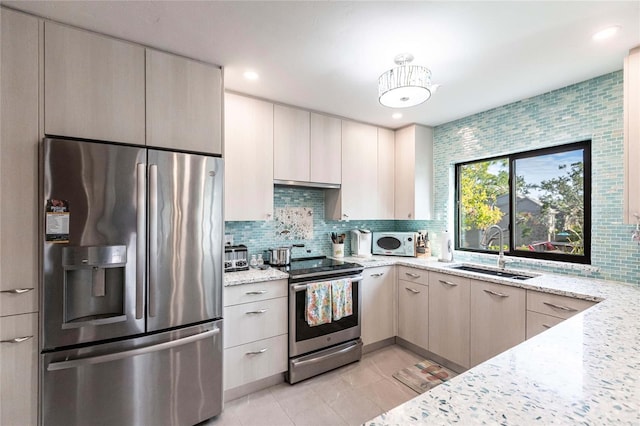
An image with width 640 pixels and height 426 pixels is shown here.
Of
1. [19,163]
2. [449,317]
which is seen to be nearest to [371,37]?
[19,163]

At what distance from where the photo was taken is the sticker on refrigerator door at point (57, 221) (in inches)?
57.4

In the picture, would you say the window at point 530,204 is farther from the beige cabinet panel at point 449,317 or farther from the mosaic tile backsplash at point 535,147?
the beige cabinet panel at point 449,317

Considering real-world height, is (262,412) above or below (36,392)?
below

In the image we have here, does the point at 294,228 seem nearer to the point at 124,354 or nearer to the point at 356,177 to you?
the point at 356,177

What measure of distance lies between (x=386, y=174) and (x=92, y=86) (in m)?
2.79

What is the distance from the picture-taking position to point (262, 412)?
202 cm

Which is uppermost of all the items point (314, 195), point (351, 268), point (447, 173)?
point (447, 173)

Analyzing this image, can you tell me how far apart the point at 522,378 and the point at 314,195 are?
2.62 metres

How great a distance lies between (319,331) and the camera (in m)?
2.50

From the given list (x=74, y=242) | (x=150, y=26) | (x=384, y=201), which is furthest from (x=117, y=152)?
(x=384, y=201)

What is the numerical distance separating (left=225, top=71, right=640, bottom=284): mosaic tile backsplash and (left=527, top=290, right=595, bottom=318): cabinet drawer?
2.04 feet

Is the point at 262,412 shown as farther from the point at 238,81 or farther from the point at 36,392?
the point at 238,81

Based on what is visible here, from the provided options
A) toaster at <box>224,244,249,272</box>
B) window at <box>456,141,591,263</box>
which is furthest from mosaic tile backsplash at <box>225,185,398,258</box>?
window at <box>456,141,591,263</box>

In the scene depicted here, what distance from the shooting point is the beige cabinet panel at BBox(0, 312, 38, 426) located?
142 cm
